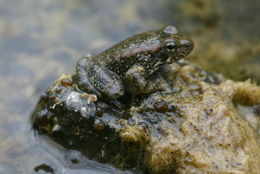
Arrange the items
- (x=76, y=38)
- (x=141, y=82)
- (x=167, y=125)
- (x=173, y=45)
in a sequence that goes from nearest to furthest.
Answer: (x=167, y=125), (x=141, y=82), (x=173, y=45), (x=76, y=38)

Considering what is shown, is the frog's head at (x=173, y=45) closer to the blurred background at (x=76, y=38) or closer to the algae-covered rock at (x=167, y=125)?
the algae-covered rock at (x=167, y=125)

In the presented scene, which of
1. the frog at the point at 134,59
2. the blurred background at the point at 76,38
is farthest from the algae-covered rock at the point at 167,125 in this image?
the blurred background at the point at 76,38

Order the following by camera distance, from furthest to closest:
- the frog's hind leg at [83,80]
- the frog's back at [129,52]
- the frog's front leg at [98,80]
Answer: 1. the frog's back at [129,52]
2. the frog's hind leg at [83,80]
3. the frog's front leg at [98,80]

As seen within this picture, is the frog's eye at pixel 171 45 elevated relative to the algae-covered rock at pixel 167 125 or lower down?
elevated

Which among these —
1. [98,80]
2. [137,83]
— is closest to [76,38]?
[98,80]

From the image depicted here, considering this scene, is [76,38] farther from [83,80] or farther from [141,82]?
[141,82]

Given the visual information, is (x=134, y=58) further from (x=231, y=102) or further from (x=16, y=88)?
(x=16, y=88)

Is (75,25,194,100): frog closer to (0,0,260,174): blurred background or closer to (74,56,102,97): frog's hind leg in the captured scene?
(74,56,102,97): frog's hind leg
